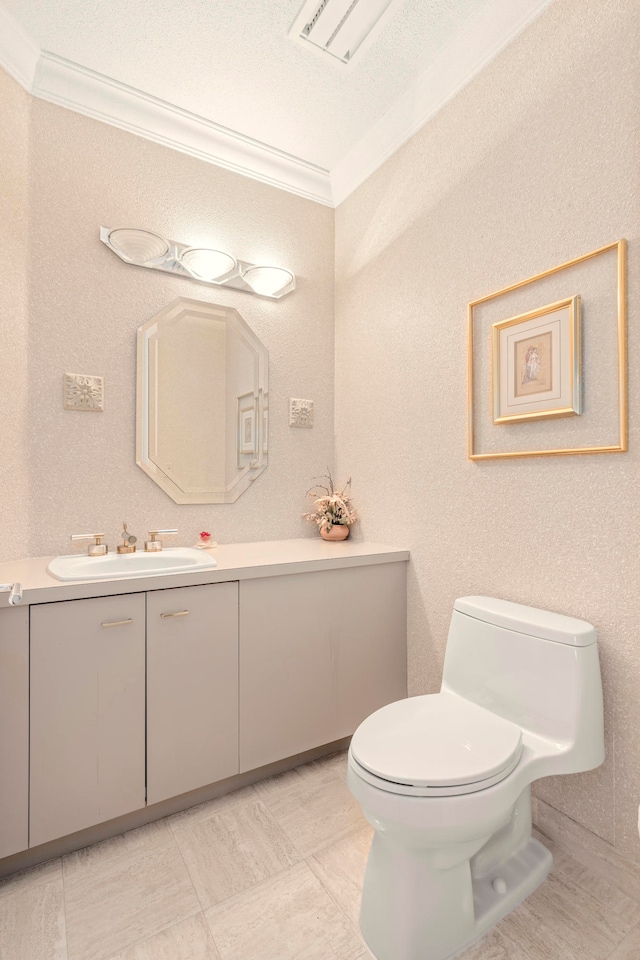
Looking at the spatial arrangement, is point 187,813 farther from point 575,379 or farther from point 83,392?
point 575,379

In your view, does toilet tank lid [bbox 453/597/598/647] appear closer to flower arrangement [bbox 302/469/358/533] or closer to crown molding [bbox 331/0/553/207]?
flower arrangement [bbox 302/469/358/533]

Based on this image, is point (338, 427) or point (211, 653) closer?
point (211, 653)

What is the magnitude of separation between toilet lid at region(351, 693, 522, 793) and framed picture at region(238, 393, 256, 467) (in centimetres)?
129

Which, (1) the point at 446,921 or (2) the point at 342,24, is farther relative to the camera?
(2) the point at 342,24

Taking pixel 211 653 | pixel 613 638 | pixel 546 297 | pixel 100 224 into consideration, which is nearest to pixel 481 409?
pixel 546 297

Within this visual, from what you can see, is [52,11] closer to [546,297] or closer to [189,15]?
[189,15]

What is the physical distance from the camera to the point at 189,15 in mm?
1615

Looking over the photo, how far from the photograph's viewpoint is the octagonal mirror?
200cm

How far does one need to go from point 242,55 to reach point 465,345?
1.37m

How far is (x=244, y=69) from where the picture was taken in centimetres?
180

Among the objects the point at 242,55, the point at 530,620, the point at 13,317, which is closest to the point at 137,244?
the point at 13,317

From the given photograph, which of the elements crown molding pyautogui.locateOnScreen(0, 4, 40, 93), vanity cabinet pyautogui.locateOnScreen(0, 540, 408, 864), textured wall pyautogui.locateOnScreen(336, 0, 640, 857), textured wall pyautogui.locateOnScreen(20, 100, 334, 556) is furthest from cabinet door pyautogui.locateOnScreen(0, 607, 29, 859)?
crown molding pyautogui.locateOnScreen(0, 4, 40, 93)

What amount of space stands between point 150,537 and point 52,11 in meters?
1.87

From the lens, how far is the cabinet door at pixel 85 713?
1.33 meters
